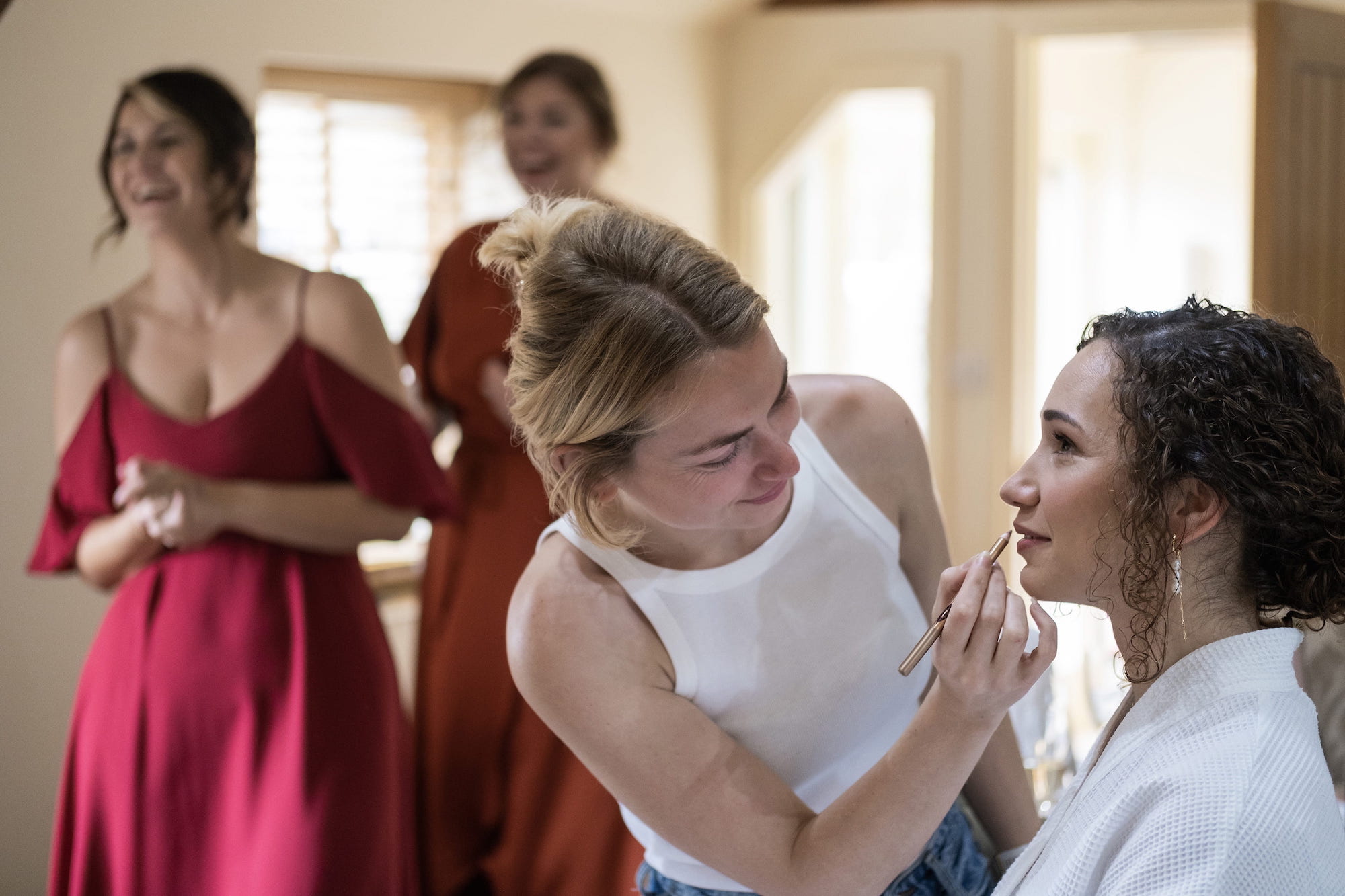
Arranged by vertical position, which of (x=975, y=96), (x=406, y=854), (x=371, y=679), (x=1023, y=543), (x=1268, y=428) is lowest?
(x=406, y=854)

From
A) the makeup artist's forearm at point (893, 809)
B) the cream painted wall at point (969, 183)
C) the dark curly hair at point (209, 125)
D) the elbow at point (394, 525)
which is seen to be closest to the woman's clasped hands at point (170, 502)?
the elbow at point (394, 525)

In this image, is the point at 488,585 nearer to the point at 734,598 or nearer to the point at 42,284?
the point at 42,284

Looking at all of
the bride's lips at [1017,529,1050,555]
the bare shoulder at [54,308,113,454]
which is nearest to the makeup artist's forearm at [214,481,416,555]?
the bare shoulder at [54,308,113,454]

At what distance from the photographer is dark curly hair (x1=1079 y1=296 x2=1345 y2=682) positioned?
93cm

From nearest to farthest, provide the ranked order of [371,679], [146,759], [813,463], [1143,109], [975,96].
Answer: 1. [813,463]
2. [146,759]
3. [371,679]
4. [975,96]
5. [1143,109]

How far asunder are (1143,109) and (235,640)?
517 cm

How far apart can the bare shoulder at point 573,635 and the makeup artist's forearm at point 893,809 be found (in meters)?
0.20

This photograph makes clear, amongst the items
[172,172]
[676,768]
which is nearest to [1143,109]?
[172,172]

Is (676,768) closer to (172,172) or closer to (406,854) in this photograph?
(406,854)

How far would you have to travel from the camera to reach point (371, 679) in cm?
173

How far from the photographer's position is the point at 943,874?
1.21 meters

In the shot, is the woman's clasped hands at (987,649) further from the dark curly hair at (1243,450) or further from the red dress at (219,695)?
the red dress at (219,695)

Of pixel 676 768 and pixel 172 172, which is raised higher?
pixel 172 172

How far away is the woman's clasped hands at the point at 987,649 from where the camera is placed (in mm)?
945
